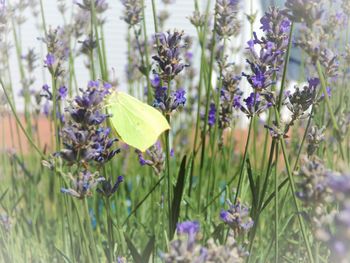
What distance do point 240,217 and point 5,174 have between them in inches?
57.3

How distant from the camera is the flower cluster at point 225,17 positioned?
1.86 meters

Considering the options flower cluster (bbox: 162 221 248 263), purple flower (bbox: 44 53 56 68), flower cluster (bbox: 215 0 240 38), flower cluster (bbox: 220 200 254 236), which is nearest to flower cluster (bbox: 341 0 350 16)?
flower cluster (bbox: 215 0 240 38)

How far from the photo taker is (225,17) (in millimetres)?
1894

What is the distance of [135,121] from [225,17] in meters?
0.49

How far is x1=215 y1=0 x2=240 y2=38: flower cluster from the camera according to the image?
186 cm

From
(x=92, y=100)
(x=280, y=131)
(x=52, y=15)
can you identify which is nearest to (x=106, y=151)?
(x=92, y=100)

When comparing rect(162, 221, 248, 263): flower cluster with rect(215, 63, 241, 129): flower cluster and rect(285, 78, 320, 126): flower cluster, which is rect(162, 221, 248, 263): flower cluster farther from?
rect(215, 63, 241, 129): flower cluster

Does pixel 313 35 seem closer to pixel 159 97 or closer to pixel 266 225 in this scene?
pixel 159 97

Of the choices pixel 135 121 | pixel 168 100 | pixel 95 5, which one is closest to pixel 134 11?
pixel 95 5

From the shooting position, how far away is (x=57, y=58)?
1724mm

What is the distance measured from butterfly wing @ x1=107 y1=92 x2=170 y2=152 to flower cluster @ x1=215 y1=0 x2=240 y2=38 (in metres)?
0.39

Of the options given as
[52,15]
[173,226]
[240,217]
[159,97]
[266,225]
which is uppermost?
[159,97]

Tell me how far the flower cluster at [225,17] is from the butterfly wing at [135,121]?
0.39 meters

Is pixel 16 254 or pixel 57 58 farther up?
pixel 57 58
